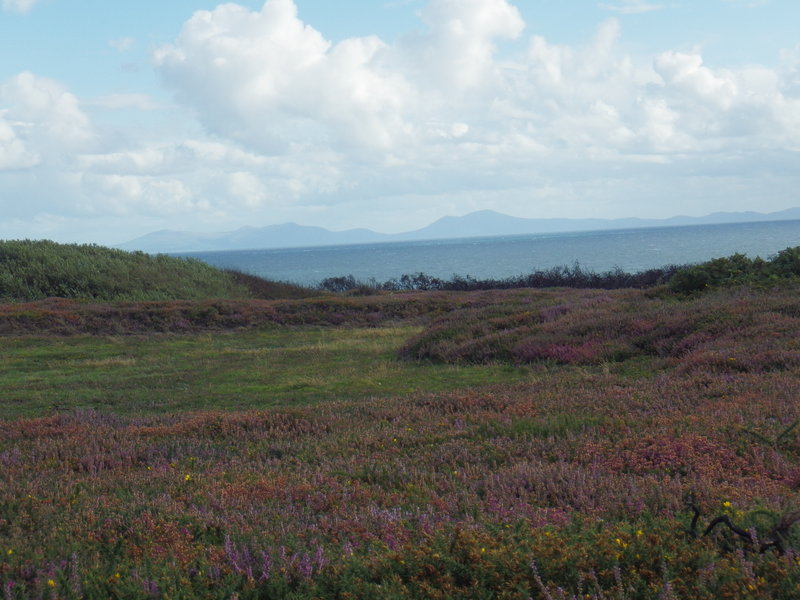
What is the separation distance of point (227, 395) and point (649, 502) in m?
11.7

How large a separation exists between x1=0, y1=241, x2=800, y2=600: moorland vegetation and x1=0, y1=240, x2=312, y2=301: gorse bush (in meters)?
27.3

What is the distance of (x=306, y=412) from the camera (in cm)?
1104

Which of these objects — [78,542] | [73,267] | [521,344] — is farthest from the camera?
[73,267]

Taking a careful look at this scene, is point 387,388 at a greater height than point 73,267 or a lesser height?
lesser

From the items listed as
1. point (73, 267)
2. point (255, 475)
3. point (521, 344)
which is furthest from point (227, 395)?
point (73, 267)

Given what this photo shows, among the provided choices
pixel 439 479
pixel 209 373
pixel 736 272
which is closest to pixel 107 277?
pixel 209 373

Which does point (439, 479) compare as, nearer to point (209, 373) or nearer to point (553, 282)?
point (209, 373)

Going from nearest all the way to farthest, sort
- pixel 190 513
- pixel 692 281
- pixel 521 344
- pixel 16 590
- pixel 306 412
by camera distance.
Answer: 1. pixel 16 590
2. pixel 190 513
3. pixel 306 412
4. pixel 521 344
5. pixel 692 281

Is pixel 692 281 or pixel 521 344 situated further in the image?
pixel 692 281

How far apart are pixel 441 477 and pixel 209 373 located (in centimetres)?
1357

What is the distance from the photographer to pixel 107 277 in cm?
4512

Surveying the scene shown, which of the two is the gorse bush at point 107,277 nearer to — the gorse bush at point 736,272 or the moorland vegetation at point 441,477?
the moorland vegetation at point 441,477

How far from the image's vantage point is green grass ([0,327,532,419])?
15188 millimetres

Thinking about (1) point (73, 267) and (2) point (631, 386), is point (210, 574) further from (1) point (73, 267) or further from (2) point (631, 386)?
(1) point (73, 267)
